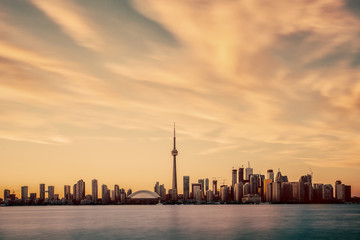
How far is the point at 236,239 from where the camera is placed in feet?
389

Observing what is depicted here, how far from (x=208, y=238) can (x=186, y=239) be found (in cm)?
647

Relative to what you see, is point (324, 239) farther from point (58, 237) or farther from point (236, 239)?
point (58, 237)

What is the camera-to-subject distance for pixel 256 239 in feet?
396

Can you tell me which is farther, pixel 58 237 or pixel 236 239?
pixel 58 237

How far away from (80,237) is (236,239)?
46.3 meters

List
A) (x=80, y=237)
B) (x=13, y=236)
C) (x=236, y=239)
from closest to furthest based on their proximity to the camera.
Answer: (x=236, y=239)
(x=80, y=237)
(x=13, y=236)

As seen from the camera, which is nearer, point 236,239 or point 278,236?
point 236,239

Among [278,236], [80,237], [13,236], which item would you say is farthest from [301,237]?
[13,236]

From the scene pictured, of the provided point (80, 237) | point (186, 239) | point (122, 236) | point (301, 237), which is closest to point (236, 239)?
point (186, 239)

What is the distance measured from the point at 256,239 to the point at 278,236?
12212 millimetres

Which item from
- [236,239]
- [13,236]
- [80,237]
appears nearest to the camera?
[236,239]

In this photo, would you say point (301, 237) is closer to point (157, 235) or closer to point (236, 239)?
point (236, 239)

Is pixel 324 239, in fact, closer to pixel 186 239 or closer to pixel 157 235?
pixel 186 239

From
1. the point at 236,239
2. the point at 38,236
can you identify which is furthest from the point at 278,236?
the point at 38,236
